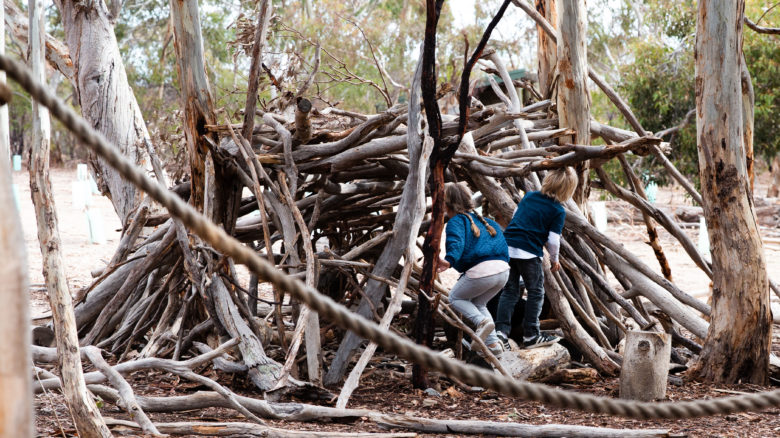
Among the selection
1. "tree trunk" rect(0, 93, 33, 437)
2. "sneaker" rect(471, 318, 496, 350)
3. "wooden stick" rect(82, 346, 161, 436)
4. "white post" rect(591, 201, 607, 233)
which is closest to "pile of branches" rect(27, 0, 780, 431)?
"sneaker" rect(471, 318, 496, 350)

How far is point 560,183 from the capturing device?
4656mm

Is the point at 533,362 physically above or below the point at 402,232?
below

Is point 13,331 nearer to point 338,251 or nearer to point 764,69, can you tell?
point 338,251

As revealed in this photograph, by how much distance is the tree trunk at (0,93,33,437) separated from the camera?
1.17 m

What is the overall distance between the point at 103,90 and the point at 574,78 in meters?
3.76

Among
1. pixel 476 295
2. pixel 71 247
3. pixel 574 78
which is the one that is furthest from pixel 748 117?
pixel 71 247

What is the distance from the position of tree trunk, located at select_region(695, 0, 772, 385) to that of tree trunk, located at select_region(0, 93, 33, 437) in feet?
13.8

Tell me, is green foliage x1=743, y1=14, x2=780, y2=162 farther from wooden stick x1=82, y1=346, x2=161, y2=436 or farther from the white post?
wooden stick x1=82, y1=346, x2=161, y2=436

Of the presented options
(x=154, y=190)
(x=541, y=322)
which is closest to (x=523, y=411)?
(x=541, y=322)

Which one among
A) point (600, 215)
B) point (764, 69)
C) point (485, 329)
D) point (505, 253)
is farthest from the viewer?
point (600, 215)

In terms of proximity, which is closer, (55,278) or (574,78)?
(55,278)

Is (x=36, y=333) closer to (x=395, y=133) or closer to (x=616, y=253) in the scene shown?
(x=395, y=133)

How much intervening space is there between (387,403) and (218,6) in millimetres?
22501

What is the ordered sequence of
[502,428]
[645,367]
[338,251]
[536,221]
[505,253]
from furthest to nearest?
[338,251] → [536,221] → [505,253] → [645,367] → [502,428]
